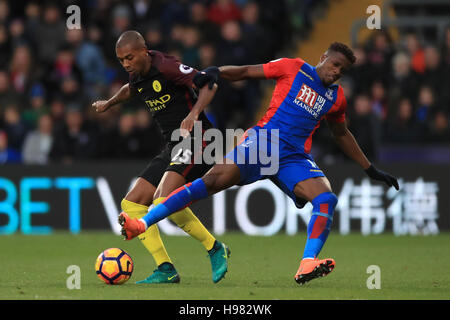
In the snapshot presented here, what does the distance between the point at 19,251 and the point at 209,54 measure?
5.19 m

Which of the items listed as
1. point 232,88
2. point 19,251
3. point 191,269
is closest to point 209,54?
point 232,88

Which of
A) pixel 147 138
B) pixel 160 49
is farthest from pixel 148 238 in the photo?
pixel 160 49

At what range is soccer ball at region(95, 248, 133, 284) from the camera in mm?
A: 7242

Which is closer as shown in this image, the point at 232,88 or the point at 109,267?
the point at 109,267

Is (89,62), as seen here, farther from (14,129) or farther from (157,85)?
(157,85)

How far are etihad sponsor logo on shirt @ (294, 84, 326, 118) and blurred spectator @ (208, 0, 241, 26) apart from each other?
28.0 feet

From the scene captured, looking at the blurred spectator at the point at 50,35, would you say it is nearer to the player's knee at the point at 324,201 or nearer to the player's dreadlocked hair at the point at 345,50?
the player's dreadlocked hair at the point at 345,50

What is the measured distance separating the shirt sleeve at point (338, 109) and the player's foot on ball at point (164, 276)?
1820 mm

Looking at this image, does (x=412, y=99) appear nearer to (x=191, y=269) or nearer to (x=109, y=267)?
(x=191, y=269)

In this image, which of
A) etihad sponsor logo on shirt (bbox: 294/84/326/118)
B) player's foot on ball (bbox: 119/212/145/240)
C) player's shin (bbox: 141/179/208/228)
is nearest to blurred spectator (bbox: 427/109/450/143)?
etihad sponsor logo on shirt (bbox: 294/84/326/118)

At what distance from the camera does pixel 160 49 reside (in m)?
14.7
